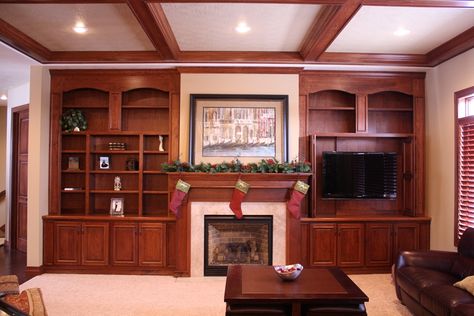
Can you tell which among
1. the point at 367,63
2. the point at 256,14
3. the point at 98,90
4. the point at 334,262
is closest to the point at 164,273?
the point at 334,262

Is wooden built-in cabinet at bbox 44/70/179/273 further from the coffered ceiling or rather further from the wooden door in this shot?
the wooden door

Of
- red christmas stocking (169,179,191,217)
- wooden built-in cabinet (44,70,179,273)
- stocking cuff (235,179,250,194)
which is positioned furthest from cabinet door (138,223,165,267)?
stocking cuff (235,179,250,194)

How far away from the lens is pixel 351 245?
4.61 meters

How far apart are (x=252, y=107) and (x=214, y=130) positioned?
1.97ft

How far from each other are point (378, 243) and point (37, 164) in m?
4.67

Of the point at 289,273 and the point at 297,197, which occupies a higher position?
the point at 297,197

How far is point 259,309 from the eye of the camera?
8.77 feet

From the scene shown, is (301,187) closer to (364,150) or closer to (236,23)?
(364,150)

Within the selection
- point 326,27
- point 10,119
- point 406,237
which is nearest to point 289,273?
point 326,27

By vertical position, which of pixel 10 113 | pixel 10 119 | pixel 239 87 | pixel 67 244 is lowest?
pixel 67 244

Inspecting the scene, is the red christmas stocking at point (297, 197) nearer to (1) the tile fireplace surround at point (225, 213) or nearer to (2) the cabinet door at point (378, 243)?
(1) the tile fireplace surround at point (225, 213)

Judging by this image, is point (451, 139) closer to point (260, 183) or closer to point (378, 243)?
point (378, 243)

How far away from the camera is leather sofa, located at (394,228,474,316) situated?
266cm

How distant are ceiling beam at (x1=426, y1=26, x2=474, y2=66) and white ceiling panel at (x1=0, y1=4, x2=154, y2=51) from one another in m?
3.47
